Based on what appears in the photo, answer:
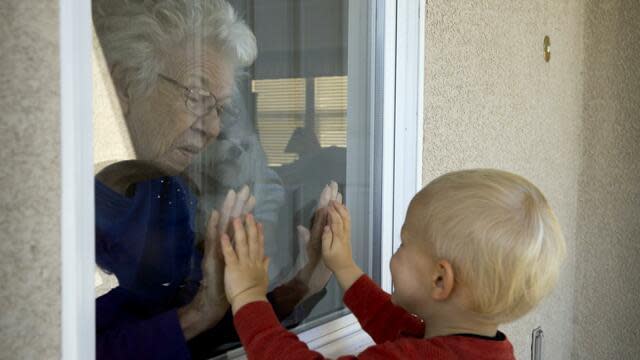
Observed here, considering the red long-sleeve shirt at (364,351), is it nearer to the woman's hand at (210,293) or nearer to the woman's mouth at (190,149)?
the woman's hand at (210,293)

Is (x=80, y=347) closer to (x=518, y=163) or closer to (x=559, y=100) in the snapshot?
(x=518, y=163)

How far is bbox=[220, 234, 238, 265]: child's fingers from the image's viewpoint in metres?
1.39

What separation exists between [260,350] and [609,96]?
3102mm

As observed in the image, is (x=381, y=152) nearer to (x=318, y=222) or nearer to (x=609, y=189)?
(x=318, y=222)

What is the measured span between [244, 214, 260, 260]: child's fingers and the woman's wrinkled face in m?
0.20

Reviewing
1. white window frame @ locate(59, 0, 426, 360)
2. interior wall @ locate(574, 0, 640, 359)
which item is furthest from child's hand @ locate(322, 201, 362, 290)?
interior wall @ locate(574, 0, 640, 359)

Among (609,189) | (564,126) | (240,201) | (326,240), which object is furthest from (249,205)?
(609,189)

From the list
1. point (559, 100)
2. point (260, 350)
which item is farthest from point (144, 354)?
point (559, 100)

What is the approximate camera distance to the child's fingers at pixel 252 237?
1.44 meters

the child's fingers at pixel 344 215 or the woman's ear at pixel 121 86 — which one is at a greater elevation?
the woman's ear at pixel 121 86

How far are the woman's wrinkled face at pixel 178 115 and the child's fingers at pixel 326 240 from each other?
43 cm

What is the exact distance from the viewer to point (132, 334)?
4.15ft

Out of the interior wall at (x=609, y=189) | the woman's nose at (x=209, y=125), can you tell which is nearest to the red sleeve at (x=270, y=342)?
the woman's nose at (x=209, y=125)

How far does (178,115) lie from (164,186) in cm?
14
